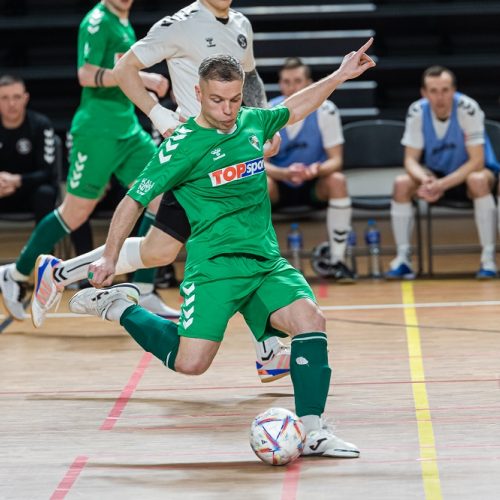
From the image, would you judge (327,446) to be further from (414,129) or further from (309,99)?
(414,129)

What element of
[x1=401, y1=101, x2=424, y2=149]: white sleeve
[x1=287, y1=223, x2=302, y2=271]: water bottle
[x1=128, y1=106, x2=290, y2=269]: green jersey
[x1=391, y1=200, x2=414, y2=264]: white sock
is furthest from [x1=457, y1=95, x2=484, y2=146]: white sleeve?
[x1=128, y1=106, x2=290, y2=269]: green jersey

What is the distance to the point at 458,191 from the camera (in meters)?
8.41

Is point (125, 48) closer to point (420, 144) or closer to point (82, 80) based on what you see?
point (82, 80)

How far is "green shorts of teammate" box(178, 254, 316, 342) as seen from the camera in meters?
4.43

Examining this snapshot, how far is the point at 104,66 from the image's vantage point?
7.09 metres

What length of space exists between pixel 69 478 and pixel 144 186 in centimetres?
110

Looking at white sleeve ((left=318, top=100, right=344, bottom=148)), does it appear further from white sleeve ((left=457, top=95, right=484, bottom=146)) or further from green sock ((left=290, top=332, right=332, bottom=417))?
green sock ((left=290, top=332, right=332, bottom=417))

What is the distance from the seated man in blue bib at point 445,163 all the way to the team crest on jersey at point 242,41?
2.63 m

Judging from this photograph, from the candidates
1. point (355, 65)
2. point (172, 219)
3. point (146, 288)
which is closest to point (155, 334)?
point (172, 219)

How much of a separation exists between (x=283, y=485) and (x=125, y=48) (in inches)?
155

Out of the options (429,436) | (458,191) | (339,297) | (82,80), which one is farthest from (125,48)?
(429,436)

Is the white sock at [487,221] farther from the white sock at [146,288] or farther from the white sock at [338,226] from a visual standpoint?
the white sock at [146,288]

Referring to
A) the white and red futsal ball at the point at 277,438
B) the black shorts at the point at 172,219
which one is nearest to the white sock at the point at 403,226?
the black shorts at the point at 172,219

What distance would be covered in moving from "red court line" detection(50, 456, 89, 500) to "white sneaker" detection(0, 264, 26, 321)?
9.42 feet
